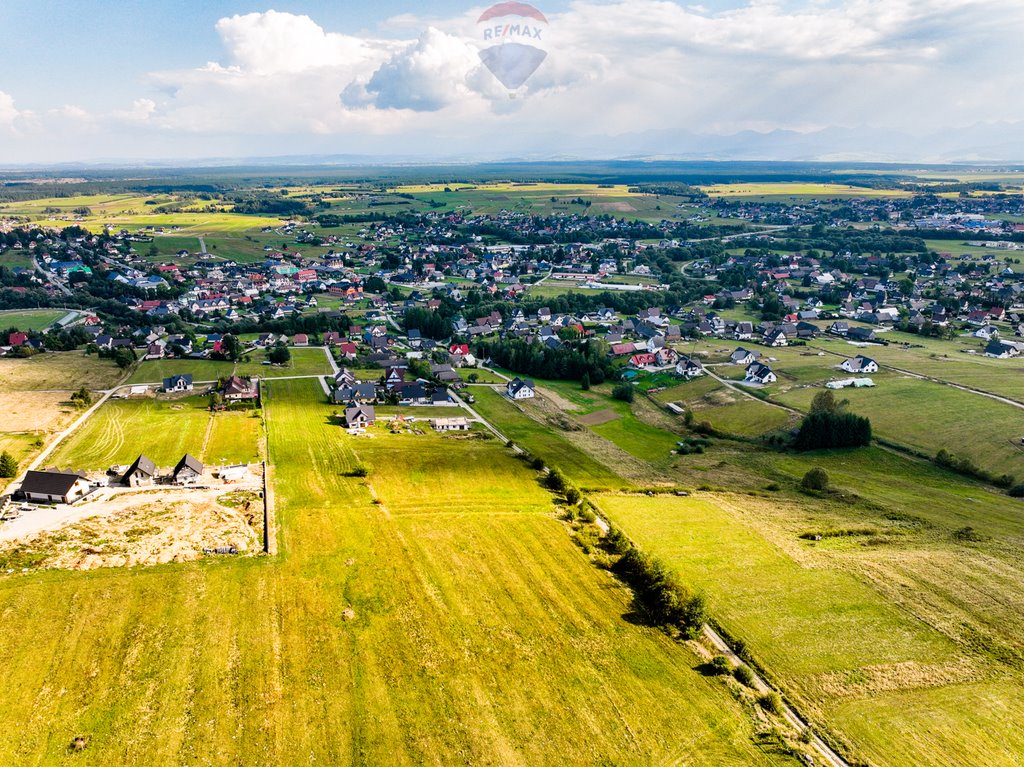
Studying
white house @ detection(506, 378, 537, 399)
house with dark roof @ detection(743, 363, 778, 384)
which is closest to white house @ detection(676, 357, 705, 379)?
house with dark roof @ detection(743, 363, 778, 384)

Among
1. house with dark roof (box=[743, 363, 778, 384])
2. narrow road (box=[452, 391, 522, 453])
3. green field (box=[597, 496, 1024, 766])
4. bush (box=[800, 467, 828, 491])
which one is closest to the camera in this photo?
green field (box=[597, 496, 1024, 766])

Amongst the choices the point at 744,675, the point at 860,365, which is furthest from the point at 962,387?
the point at 744,675

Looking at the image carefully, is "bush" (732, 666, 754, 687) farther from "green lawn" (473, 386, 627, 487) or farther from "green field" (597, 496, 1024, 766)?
"green lawn" (473, 386, 627, 487)

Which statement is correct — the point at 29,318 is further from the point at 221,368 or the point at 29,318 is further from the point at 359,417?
the point at 359,417

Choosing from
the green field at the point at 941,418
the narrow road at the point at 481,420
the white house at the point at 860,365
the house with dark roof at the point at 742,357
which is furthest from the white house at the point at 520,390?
the white house at the point at 860,365

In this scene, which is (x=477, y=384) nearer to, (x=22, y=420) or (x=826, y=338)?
(x=22, y=420)

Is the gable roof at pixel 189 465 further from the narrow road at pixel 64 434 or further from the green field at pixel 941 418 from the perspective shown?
the green field at pixel 941 418

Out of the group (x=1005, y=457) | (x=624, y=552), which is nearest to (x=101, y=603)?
(x=624, y=552)

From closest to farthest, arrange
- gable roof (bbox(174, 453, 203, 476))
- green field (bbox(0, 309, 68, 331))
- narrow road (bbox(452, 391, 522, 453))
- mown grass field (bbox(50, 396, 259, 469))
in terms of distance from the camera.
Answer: gable roof (bbox(174, 453, 203, 476))
mown grass field (bbox(50, 396, 259, 469))
narrow road (bbox(452, 391, 522, 453))
green field (bbox(0, 309, 68, 331))
